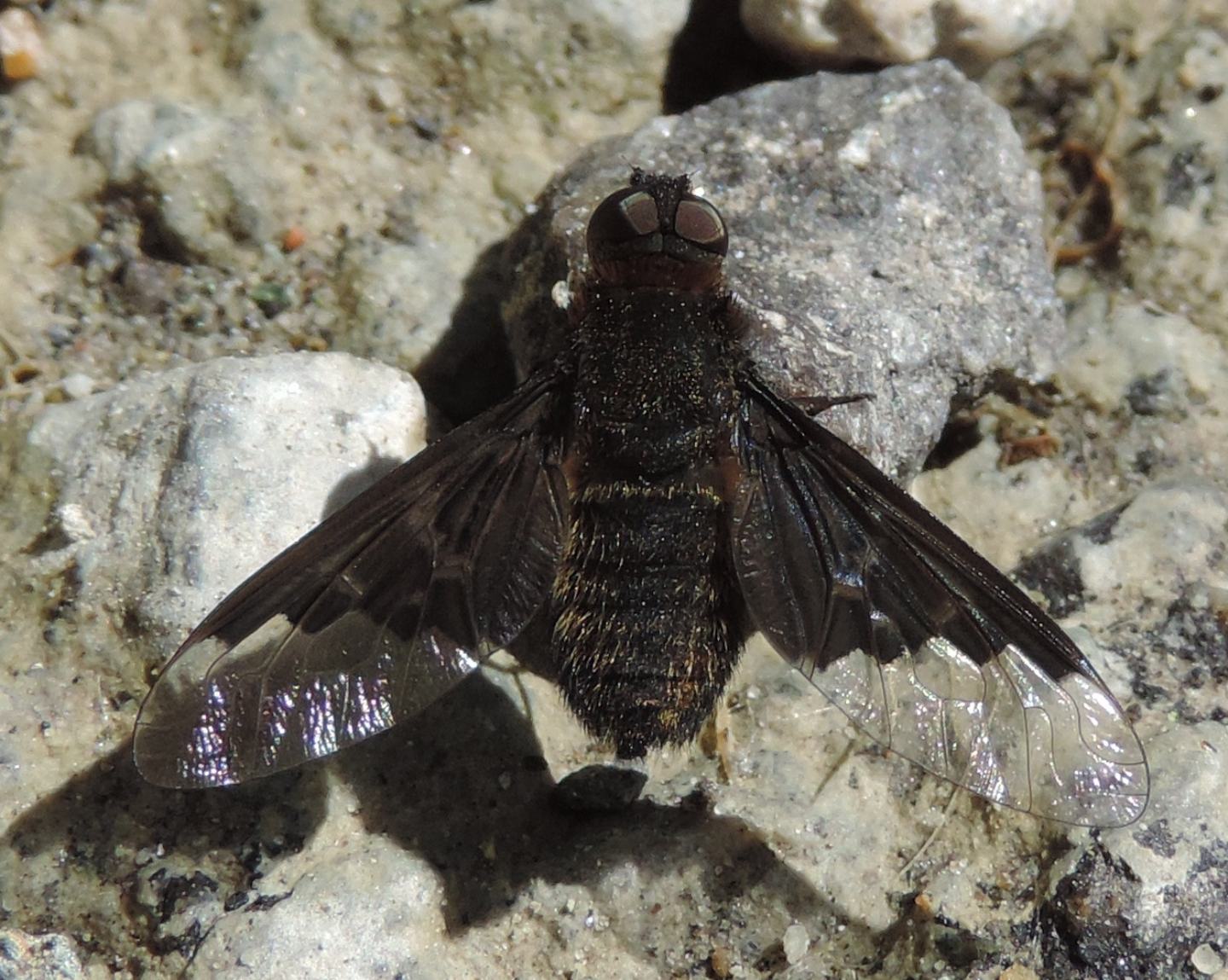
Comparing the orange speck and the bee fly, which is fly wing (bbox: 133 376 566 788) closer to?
the bee fly

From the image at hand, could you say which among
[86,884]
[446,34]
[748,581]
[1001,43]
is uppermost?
[1001,43]

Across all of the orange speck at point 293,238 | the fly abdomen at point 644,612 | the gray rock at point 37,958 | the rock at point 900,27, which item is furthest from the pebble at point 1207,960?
the orange speck at point 293,238

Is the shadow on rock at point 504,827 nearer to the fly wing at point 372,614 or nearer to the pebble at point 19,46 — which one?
the fly wing at point 372,614

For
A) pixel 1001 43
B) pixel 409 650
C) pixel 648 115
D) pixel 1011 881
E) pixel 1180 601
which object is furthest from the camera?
pixel 648 115

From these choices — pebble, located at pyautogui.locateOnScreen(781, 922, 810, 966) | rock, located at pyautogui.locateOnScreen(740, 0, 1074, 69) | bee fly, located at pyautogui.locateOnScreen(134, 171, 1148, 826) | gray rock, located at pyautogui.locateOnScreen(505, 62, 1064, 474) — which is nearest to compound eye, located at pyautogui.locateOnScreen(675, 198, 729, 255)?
bee fly, located at pyautogui.locateOnScreen(134, 171, 1148, 826)

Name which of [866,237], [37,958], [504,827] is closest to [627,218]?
[866,237]

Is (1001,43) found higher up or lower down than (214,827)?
higher up

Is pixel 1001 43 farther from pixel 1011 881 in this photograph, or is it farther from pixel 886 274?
pixel 1011 881

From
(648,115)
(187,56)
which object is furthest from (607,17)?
(187,56)

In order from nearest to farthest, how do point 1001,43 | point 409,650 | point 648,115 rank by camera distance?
point 409,650, point 1001,43, point 648,115
